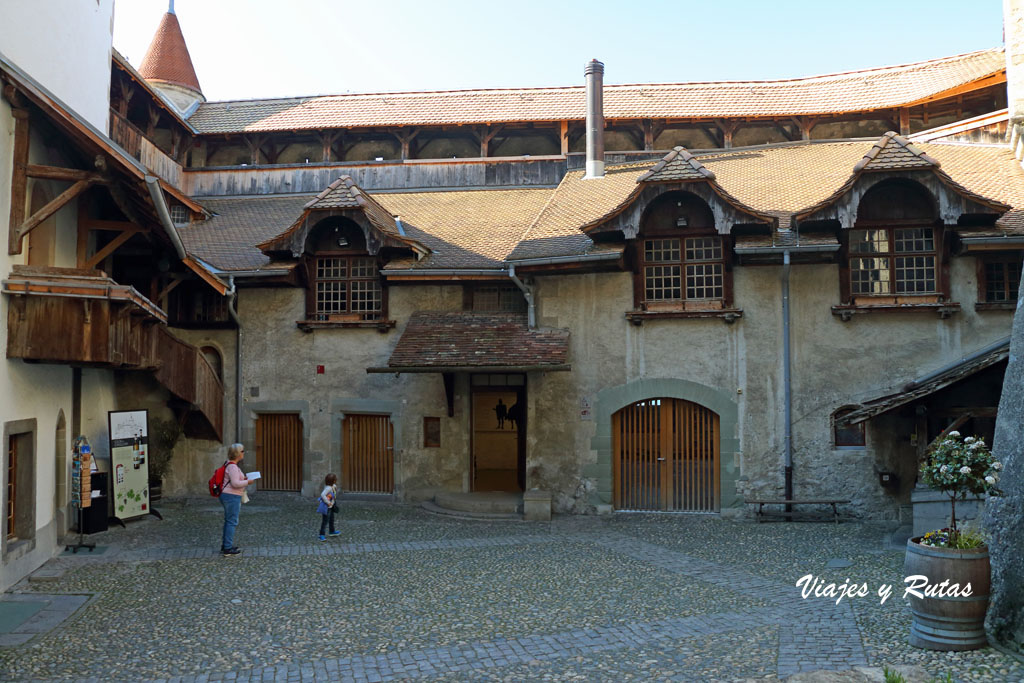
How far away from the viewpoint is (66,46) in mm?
12820

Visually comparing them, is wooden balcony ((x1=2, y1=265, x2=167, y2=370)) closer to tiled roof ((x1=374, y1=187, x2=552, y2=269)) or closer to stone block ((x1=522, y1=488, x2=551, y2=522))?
tiled roof ((x1=374, y1=187, x2=552, y2=269))

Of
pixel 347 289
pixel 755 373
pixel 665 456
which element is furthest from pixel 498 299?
pixel 755 373

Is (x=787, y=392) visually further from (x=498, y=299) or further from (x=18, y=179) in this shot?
(x=18, y=179)

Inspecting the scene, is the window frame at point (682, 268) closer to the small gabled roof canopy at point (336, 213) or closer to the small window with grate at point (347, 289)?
the small gabled roof canopy at point (336, 213)

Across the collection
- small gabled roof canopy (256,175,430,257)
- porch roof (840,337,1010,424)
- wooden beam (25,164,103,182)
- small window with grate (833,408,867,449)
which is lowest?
small window with grate (833,408,867,449)

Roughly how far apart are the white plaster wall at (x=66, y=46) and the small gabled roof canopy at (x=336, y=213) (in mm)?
3792

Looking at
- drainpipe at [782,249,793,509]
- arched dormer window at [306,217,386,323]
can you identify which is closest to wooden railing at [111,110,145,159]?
arched dormer window at [306,217,386,323]

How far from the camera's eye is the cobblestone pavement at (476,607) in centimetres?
691

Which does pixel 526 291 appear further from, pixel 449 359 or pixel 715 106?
pixel 715 106

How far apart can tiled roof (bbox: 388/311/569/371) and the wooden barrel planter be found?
7.64 meters

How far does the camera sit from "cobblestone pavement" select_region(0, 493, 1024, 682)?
6.91m

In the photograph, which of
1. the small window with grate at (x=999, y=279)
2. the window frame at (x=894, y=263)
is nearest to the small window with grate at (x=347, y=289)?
the window frame at (x=894, y=263)

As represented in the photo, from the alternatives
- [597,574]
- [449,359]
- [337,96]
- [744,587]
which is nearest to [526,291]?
[449,359]

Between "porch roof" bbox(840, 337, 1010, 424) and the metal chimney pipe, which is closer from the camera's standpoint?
"porch roof" bbox(840, 337, 1010, 424)
